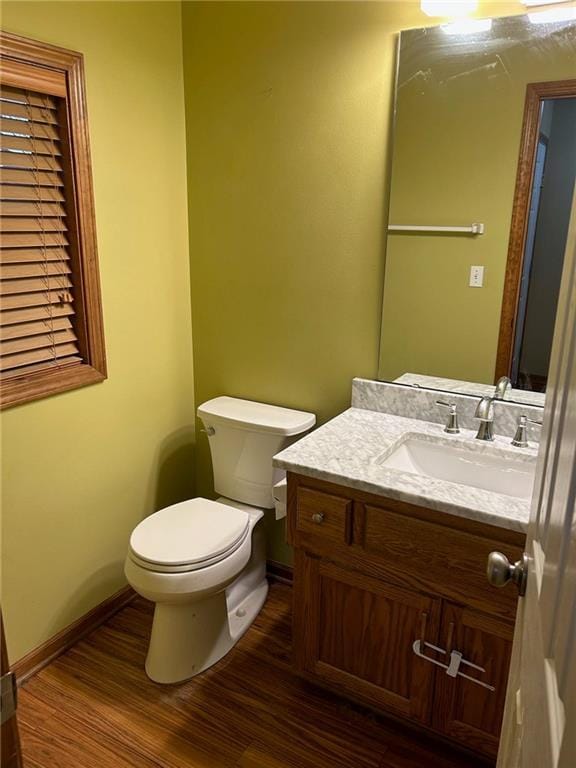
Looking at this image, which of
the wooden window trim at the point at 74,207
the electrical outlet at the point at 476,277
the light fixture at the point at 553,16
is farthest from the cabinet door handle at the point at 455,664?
the light fixture at the point at 553,16

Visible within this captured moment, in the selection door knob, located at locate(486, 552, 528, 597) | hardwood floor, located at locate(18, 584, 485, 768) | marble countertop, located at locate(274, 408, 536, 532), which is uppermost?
door knob, located at locate(486, 552, 528, 597)

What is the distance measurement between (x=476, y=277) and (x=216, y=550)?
47.7 inches

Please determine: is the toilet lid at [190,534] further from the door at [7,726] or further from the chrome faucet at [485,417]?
the door at [7,726]

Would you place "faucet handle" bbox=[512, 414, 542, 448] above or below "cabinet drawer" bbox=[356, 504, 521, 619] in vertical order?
above

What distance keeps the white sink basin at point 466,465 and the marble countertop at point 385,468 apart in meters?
0.02

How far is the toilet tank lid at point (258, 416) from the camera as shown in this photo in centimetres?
212

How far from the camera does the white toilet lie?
5.99ft

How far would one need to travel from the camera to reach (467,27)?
5.55ft

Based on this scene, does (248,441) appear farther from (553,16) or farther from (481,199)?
(553,16)

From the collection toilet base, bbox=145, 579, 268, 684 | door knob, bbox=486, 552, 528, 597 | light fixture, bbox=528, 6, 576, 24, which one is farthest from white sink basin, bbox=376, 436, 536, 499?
light fixture, bbox=528, 6, 576, 24

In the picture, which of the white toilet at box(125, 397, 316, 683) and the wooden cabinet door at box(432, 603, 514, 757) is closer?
the wooden cabinet door at box(432, 603, 514, 757)

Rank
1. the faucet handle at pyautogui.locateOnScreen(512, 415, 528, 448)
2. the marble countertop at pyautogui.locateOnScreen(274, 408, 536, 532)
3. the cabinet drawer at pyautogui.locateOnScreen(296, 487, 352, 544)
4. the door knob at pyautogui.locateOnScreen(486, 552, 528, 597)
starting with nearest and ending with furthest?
the door knob at pyautogui.locateOnScreen(486, 552, 528, 597) → the marble countertop at pyautogui.locateOnScreen(274, 408, 536, 532) → the cabinet drawer at pyautogui.locateOnScreen(296, 487, 352, 544) → the faucet handle at pyautogui.locateOnScreen(512, 415, 528, 448)

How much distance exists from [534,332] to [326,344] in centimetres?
74

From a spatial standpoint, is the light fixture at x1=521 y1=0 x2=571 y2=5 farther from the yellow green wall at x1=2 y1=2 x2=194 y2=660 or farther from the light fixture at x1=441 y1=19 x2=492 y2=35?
the yellow green wall at x1=2 y1=2 x2=194 y2=660
